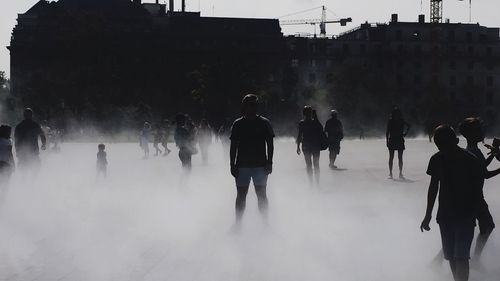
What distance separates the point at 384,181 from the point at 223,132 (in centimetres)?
1106

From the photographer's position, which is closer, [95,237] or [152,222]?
[95,237]

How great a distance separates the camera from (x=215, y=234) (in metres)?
9.72

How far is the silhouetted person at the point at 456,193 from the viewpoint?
6.18 m

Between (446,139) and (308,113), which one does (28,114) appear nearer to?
(308,113)

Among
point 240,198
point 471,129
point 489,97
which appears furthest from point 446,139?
point 489,97

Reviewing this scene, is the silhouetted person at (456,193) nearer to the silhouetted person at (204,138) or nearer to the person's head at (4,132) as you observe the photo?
the person's head at (4,132)

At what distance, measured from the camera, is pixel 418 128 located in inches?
3716

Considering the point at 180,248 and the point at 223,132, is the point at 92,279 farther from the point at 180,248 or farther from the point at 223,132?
the point at 223,132

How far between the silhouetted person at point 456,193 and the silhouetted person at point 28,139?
931cm

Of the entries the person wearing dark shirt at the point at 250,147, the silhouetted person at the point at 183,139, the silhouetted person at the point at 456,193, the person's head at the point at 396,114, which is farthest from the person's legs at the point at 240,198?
the person's head at the point at 396,114

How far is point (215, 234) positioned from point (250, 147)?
111 cm

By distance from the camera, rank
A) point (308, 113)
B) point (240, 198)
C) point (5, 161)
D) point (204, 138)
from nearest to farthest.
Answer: point (240, 198), point (5, 161), point (308, 113), point (204, 138)

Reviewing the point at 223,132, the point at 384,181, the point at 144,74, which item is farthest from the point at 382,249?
the point at 144,74

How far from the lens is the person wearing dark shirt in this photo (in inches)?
379
